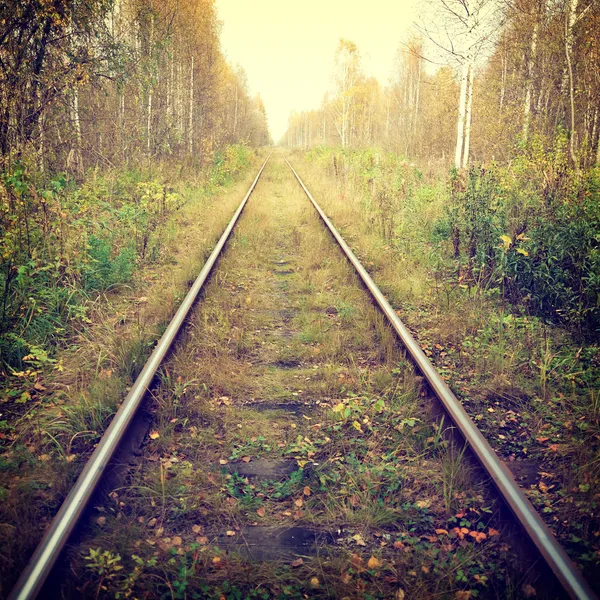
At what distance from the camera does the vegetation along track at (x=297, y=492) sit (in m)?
2.08

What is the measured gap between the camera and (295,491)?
2.64 meters

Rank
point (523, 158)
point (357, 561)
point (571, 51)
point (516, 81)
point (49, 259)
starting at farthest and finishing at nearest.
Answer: point (516, 81) < point (571, 51) < point (523, 158) < point (49, 259) < point (357, 561)

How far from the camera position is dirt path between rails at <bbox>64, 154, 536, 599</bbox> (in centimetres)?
210

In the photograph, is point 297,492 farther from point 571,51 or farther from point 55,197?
point 571,51

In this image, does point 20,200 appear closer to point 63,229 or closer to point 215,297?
point 63,229

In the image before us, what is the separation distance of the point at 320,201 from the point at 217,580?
11452 millimetres

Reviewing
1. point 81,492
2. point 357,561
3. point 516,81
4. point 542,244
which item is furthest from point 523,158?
point 516,81

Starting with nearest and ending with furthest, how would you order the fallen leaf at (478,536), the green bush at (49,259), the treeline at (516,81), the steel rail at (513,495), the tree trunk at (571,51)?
the steel rail at (513,495), the fallen leaf at (478,536), the green bush at (49,259), the tree trunk at (571,51), the treeline at (516,81)

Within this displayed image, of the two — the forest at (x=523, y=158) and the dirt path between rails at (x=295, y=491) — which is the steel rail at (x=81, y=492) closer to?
the dirt path between rails at (x=295, y=491)

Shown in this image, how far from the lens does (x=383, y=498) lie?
8.54ft

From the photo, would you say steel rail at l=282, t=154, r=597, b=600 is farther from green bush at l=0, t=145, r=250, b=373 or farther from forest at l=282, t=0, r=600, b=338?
green bush at l=0, t=145, r=250, b=373

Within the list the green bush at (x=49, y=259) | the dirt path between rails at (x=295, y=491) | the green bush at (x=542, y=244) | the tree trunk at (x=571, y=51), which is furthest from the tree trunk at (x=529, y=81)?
the dirt path between rails at (x=295, y=491)

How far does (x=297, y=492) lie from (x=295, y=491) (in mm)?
12

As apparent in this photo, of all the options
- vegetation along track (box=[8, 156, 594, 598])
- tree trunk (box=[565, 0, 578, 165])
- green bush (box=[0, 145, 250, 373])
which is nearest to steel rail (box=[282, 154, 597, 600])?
vegetation along track (box=[8, 156, 594, 598])
